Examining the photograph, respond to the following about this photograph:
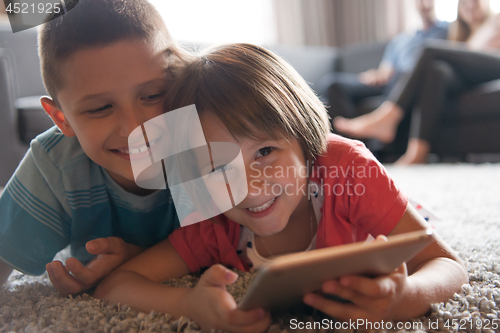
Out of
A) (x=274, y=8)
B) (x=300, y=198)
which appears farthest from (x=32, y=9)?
(x=274, y=8)

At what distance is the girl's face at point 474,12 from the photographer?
2104 mm

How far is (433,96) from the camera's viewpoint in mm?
1826

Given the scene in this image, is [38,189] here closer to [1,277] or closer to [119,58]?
[1,277]

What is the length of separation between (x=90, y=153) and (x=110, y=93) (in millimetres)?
131

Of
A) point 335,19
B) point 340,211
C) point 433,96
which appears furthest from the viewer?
point 335,19

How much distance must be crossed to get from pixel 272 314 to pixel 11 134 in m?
0.65

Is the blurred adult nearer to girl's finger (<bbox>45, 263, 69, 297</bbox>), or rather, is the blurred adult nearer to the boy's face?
the boy's face

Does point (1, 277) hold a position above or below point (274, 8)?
below

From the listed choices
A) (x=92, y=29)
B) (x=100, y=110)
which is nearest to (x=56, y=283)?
(x=100, y=110)

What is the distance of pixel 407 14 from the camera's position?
327 cm

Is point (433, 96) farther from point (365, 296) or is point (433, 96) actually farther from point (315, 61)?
point (365, 296)

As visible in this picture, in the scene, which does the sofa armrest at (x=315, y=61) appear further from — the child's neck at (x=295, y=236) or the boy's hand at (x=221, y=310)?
the boy's hand at (x=221, y=310)

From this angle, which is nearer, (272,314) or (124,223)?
(272,314)

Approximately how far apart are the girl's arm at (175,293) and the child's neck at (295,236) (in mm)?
147
